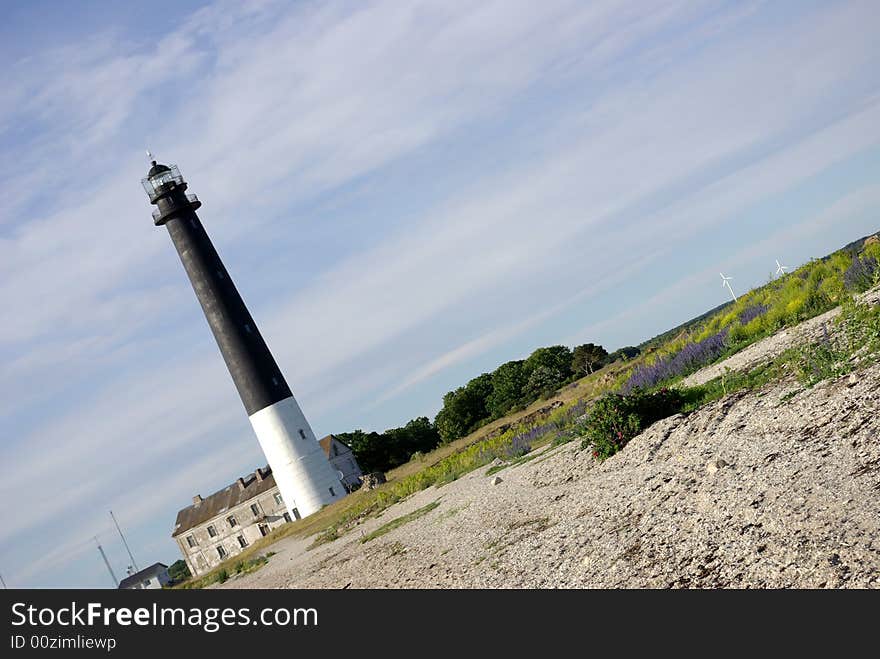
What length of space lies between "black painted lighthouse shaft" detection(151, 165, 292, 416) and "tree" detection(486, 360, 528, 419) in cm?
2100

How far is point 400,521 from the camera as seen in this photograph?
61.7ft

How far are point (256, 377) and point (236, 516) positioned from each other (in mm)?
26775

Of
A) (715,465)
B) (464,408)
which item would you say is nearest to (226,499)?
(464,408)

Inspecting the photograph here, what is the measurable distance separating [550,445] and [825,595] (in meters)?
13.8

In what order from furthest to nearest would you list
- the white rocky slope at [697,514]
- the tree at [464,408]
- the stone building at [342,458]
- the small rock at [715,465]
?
1. the tree at [464,408]
2. the stone building at [342,458]
3. the small rock at [715,465]
4. the white rocky slope at [697,514]

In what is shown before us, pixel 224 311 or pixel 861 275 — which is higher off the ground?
pixel 224 311

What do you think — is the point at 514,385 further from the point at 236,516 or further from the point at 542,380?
the point at 236,516

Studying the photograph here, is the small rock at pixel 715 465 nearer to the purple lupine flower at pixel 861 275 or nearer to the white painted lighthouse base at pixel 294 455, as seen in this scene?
the purple lupine flower at pixel 861 275

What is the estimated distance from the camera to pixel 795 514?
7.11 metres

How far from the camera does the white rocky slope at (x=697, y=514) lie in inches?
259

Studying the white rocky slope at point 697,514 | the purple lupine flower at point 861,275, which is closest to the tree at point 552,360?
the purple lupine flower at point 861,275

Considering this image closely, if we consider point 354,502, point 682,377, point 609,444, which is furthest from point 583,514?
point 354,502

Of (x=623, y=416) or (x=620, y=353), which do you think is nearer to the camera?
(x=623, y=416)

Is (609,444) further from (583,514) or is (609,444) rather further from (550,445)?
(550,445)
